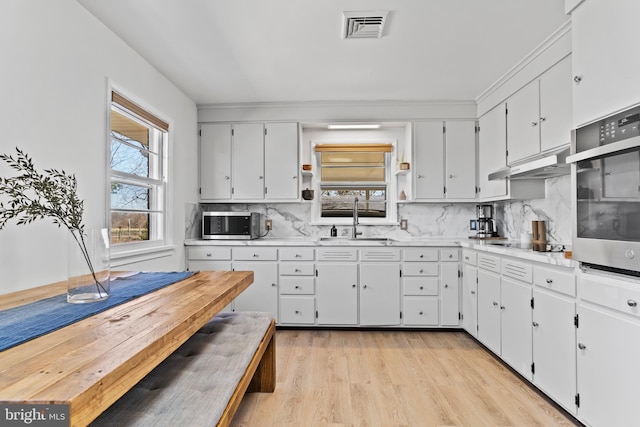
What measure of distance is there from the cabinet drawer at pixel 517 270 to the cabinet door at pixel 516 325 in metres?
0.05

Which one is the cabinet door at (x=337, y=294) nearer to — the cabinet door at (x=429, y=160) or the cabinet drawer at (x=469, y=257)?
the cabinet drawer at (x=469, y=257)

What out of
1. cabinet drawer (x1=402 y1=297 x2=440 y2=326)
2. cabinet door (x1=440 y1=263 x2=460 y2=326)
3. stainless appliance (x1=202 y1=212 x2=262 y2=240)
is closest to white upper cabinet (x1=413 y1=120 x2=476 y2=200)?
cabinet door (x1=440 y1=263 x2=460 y2=326)

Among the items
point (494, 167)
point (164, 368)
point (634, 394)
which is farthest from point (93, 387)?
point (494, 167)

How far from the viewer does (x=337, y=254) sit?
12.0ft

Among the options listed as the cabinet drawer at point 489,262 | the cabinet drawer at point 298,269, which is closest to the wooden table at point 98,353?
the cabinet drawer at point 298,269

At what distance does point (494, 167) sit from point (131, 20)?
3326 mm

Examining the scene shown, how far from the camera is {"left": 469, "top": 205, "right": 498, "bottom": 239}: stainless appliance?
3.93 meters

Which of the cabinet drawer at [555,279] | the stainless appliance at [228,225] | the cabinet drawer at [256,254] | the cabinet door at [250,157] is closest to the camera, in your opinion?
the cabinet drawer at [555,279]

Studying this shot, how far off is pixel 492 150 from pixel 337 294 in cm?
215

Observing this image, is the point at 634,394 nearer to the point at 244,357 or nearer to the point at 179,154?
the point at 244,357

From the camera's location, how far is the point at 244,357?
164cm

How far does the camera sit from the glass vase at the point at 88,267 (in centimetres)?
142

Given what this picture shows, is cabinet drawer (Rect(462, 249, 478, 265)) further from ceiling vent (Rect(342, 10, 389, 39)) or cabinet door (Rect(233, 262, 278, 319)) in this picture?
ceiling vent (Rect(342, 10, 389, 39))

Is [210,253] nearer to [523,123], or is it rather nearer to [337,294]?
[337,294]
